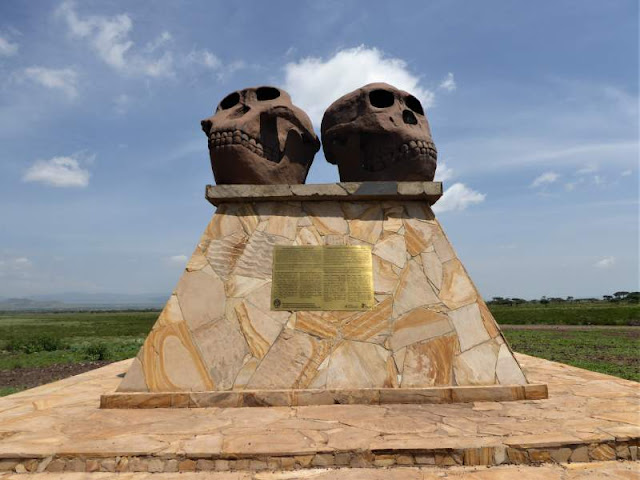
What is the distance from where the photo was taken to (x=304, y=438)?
116 inches

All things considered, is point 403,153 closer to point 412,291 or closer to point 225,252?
point 412,291

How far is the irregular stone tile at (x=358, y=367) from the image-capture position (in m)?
4.14

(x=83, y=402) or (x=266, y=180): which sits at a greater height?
(x=266, y=180)

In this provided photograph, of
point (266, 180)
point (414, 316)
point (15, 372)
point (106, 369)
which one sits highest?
point (266, 180)

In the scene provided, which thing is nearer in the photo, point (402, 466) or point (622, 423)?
point (402, 466)

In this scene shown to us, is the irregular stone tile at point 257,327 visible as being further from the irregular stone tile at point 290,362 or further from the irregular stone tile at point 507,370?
the irregular stone tile at point 507,370

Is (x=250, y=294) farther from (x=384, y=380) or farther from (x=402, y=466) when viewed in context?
(x=402, y=466)

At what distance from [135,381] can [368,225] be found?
3001 millimetres

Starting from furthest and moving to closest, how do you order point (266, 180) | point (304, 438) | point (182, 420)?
point (266, 180)
point (182, 420)
point (304, 438)

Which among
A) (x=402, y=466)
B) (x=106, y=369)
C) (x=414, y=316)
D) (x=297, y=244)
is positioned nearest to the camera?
(x=402, y=466)

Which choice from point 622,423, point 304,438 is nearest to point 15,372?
point 304,438

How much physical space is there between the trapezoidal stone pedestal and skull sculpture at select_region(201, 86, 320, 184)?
41 centimetres

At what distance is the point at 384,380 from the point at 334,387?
0.50 m

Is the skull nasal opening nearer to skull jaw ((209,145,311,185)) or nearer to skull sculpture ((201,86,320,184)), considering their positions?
skull sculpture ((201,86,320,184))
